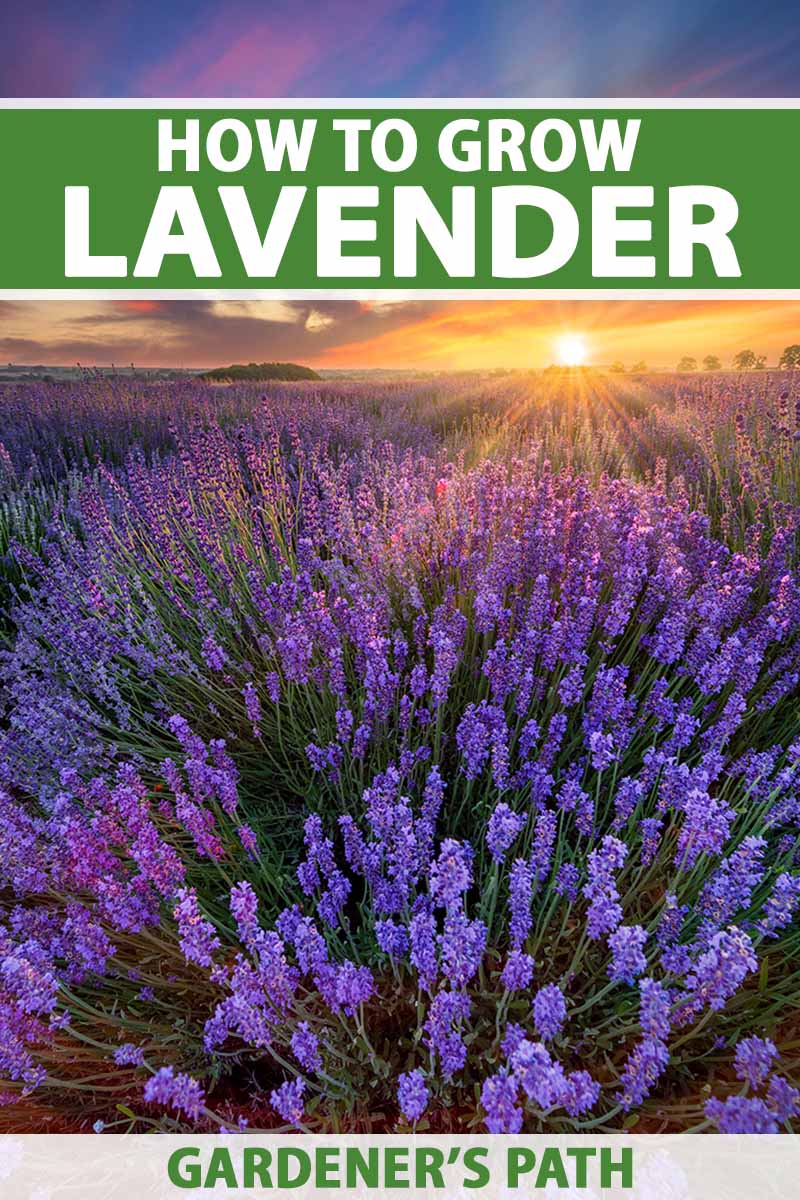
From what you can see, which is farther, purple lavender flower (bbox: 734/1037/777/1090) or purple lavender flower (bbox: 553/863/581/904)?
purple lavender flower (bbox: 553/863/581/904)

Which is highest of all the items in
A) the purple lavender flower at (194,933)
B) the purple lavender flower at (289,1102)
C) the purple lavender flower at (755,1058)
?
the purple lavender flower at (194,933)

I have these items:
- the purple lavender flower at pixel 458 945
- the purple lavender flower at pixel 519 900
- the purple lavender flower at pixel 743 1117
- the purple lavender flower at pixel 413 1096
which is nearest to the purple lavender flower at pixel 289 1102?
the purple lavender flower at pixel 413 1096

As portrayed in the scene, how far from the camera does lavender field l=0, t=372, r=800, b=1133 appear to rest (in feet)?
3.20

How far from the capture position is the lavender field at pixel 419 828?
3.20 ft

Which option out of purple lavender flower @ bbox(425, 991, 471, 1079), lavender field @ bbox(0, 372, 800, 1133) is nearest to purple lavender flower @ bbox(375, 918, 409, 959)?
lavender field @ bbox(0, 372, 800, 1133)

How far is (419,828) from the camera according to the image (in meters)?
1.22

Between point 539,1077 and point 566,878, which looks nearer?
point 539,1077

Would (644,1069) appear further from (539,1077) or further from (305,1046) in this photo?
(305,1046)

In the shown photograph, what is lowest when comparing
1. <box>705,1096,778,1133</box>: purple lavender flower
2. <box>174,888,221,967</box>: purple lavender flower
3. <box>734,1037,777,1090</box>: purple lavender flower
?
<box>705,1096,778,1133</box>: purple lavender flower

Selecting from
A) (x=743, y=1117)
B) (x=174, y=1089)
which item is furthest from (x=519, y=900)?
(x=174, y=1089)

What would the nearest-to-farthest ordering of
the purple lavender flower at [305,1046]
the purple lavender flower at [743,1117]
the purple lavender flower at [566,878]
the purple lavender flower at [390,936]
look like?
the purple lavender flower at [743,1117] < the purple lavender flower at [305,1046] < the purple lavender flower at [390,936] < the purple lavender flower at [566,878]

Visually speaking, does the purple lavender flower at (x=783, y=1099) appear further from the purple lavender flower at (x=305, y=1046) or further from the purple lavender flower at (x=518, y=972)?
the purple lavender flower at (x=305, y=1046)

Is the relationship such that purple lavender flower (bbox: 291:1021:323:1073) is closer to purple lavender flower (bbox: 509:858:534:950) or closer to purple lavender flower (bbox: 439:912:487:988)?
purple lavender flower (bbox: 439:912:487:988)

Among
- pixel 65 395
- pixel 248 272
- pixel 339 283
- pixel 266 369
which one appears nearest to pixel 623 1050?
pixel 339 283
